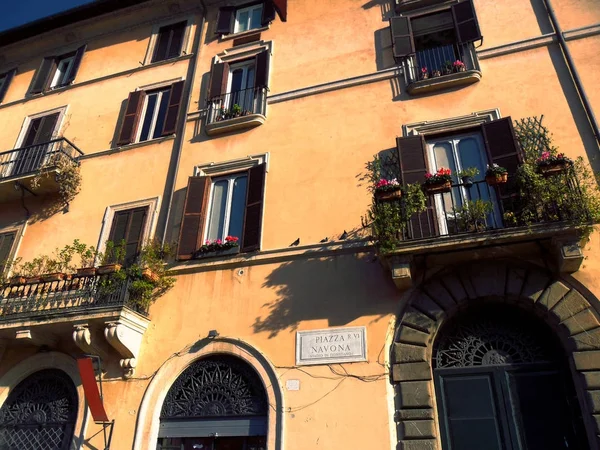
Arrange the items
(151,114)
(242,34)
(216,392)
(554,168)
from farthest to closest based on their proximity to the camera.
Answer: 1. (242,34)
2. (151,114)
3. (216,392)
4. (554,168)

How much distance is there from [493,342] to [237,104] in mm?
7324

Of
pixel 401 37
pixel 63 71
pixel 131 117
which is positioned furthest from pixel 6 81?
pixel 401 37

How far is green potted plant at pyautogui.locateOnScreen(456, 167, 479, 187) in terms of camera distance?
24.7ft

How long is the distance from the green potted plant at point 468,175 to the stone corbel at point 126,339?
6.00m

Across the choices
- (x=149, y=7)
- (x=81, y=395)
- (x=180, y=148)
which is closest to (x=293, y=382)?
(x=81, y=395)

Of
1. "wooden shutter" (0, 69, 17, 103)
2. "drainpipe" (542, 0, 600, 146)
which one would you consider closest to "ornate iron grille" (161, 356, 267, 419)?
"drainpipe" (542, 0, 600, 146)

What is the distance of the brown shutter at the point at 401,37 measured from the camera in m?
9.95

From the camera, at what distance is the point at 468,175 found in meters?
7.55

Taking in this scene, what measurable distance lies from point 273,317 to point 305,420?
5.64 ft

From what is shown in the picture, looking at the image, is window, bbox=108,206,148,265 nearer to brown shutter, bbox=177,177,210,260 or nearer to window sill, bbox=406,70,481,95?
brown shutter, bbox=177,177,210,260

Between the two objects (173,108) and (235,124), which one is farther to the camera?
(173,108)

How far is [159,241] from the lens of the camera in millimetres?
9617

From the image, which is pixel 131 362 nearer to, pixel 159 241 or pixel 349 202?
pixel 159 241

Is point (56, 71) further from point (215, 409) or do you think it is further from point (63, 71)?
point (215, 409)
